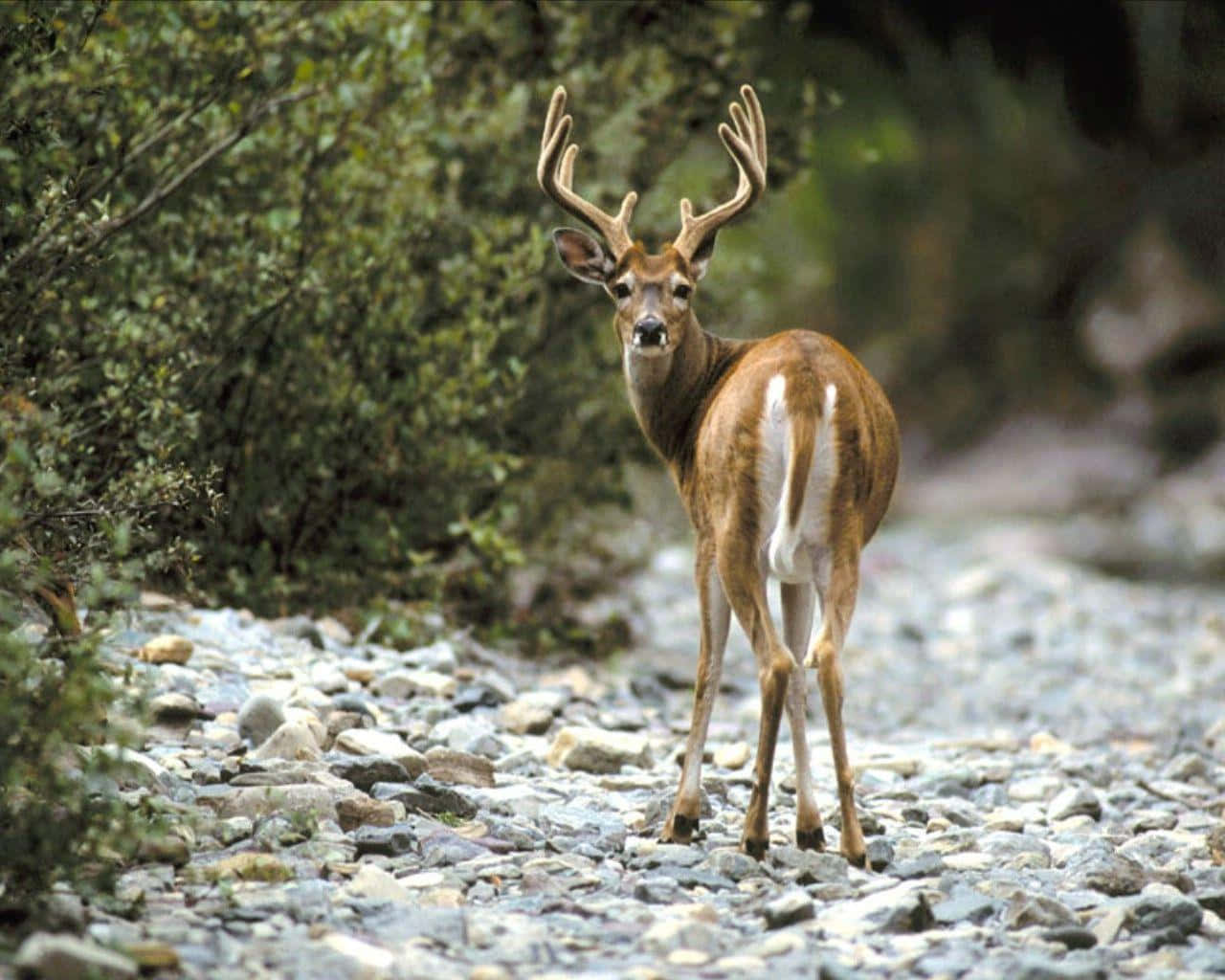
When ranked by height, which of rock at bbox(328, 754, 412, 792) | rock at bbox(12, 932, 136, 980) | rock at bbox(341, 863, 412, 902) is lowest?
rock at bbox(12, 932, 136, 980)

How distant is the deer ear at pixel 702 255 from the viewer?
22.0 feet

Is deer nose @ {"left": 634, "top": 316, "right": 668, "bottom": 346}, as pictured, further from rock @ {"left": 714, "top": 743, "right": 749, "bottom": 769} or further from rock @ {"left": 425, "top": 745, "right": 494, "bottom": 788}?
rock @ {"left": 714, "top": 743, "right": 749, "bottom": 769}

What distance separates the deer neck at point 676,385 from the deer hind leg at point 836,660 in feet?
3.81

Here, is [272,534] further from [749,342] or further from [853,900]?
[853,900]

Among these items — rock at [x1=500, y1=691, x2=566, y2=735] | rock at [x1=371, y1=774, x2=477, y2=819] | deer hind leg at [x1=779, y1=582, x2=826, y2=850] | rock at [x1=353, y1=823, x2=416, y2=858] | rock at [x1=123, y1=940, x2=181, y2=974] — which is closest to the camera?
rock at [x1=123, y1=940, x2=181, y2=974]

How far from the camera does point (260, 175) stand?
28.5ft

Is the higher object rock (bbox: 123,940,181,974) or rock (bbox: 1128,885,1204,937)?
rock (bbox: 1128,885,1204,937)

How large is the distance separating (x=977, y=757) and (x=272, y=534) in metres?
3.50

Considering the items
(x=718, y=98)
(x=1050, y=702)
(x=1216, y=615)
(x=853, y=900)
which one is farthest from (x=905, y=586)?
(x=853, y=900)

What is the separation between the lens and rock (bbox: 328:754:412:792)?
589cm

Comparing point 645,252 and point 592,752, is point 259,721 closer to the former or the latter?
point 592,752

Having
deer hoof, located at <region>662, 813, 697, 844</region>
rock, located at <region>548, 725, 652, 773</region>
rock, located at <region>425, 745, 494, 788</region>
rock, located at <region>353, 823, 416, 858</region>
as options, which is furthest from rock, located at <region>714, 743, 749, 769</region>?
rock, located at <region>353, 823, 416, 858</region>

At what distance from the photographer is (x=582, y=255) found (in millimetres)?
6879

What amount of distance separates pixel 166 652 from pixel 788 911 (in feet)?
10.8
